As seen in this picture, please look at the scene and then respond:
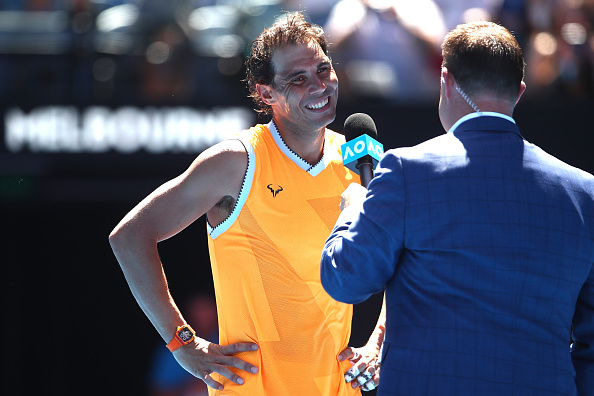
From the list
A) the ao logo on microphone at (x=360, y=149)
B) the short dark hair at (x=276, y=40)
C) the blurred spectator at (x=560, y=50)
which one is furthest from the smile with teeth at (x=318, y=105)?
the blurred spectator at (x=560, y=50)

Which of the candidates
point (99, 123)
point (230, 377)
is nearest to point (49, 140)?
point (99, 123)

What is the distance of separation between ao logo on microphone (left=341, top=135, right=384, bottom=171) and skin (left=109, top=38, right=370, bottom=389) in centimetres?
33

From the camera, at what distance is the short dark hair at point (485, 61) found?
198cm

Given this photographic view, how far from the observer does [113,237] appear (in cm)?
253

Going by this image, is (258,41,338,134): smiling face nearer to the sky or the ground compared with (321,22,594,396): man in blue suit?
nearer to the sky

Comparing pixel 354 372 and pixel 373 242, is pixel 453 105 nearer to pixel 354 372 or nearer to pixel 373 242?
pixel 373 242

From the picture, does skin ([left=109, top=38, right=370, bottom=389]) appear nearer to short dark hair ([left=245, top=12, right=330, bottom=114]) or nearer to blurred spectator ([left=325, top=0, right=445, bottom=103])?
short dark hair ([left=245, top=12, right=330, bottom=114])

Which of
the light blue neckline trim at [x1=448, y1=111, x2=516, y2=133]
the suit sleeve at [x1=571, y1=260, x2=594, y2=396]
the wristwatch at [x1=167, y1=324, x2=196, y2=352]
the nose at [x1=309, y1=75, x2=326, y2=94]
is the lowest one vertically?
the wristwatch at [x1=167, y1=324, x2=196, y2=352]

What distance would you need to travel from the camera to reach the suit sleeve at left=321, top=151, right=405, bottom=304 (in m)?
1.90

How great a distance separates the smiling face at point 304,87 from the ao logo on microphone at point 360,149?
326 millimetres

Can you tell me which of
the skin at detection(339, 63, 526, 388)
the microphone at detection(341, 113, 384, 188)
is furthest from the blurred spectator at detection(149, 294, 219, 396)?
the skin at detection(339, 63, 526, 388)

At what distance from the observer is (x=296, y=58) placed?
2742 mm

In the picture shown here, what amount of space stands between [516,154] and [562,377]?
62 cm

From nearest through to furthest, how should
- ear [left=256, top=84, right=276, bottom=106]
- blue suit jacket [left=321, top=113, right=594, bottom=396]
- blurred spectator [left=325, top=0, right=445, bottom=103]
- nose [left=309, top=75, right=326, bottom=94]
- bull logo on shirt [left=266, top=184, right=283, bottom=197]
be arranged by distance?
blue suit jacket [left=321, top=113, right=594, bottom=396]
bull logo on shirt [left=266, top=184, right=283, bottom=197]
nose [left=309, top=75, right=326, bottom=94]
ear [left=256, top=84, right=276, bottom=106]
blurred spectator [left=325, top=0, right=445, bottom=103]
